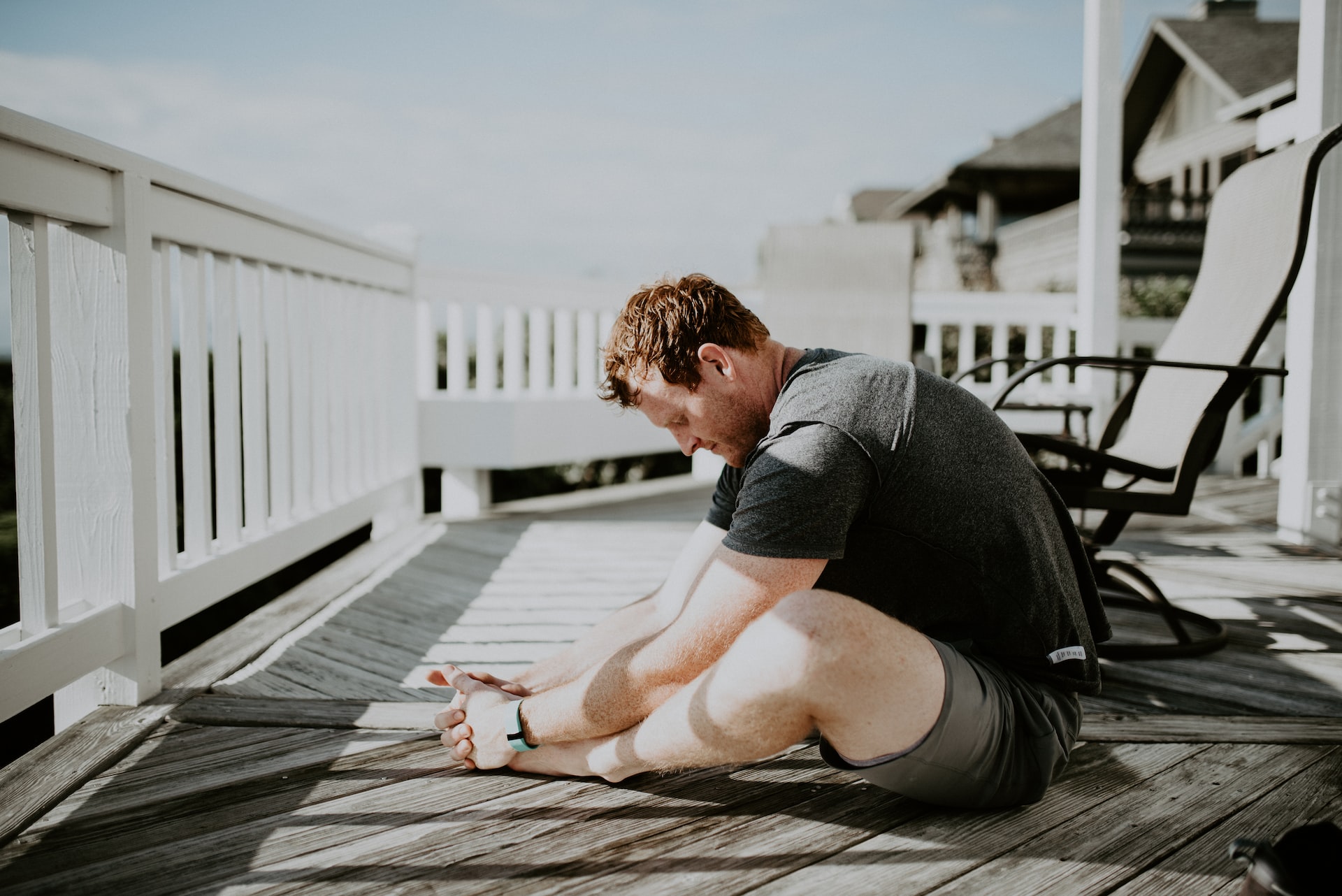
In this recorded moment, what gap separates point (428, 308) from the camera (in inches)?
171

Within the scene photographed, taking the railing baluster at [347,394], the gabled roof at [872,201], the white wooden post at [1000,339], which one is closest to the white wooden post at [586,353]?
the railing baluster at [347,394]

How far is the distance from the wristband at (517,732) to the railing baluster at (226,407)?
127 cm

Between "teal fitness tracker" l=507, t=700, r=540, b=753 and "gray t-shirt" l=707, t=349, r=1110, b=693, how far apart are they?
19.6 inches

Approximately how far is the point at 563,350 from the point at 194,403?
9.06ft

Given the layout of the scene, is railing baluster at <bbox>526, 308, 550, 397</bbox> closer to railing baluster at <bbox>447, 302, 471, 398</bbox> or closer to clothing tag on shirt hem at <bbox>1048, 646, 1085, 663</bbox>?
railing baluster at <bbox>447, 302, 471, 398</bbox>

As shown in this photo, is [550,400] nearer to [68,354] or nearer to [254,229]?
[254,229]

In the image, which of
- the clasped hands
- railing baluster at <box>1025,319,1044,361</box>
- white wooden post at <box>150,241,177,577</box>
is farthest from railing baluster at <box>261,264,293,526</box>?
railing baluster at <box>1025,319,1044,361</box>

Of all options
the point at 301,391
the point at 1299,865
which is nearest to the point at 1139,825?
the point at 1299,865

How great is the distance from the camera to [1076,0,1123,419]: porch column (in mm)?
4270

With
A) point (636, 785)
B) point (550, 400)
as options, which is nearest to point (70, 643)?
point (636, 785)

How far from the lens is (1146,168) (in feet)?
67.1

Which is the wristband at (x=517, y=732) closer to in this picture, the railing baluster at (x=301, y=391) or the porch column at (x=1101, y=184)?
the railing baluster at (x=301, y=391)

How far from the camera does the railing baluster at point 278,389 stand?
9.34 feet

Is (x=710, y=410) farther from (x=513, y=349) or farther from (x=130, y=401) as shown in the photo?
(x=513, y=349)
